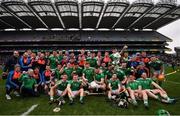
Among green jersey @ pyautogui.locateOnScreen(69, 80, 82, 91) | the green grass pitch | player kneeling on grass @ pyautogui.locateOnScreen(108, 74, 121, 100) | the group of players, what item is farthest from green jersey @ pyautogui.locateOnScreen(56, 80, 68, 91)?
player kneeling on grass @ pyautogui.locateOnScreen(108, 74, 121, 100)

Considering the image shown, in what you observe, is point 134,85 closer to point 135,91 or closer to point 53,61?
point 135,91

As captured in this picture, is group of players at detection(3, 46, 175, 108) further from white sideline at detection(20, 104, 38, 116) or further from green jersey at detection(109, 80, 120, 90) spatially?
white sideline at detection(20, 104, 38, 116)

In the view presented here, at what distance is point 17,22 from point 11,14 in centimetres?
615

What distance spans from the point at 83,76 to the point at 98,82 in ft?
2.32

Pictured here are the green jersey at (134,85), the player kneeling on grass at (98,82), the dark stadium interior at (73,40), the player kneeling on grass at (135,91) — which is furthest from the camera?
the dark stadium interior at (73,40)

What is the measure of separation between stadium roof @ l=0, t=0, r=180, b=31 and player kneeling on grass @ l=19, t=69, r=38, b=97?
29299mm

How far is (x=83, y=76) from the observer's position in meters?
11.1

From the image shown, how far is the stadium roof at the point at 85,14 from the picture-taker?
3988 centimetres

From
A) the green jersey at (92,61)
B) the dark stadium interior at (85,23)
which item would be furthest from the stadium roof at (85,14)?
the green jersey at (92,61)

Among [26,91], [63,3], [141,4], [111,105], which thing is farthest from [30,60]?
[141,4]

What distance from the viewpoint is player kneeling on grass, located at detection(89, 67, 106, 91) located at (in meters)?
10.8

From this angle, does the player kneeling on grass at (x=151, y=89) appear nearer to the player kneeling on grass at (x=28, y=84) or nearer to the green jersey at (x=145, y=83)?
the green jersey at (x=145, y=83)

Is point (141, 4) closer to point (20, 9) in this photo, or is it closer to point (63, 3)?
point (63, 3)

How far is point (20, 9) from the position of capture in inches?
1663
